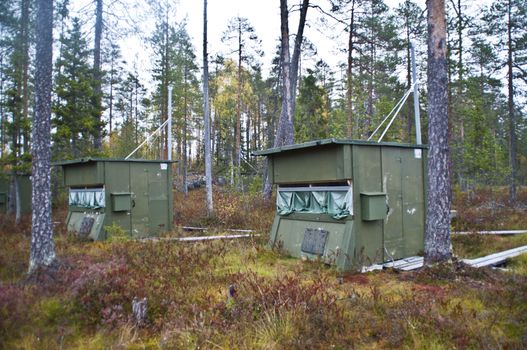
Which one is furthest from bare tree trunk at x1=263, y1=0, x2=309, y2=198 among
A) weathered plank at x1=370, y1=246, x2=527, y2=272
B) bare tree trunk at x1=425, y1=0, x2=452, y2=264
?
bare tree trunk at x1=425, y1=0, x2=452, y2=264

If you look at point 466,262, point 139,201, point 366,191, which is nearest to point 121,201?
point 139,201

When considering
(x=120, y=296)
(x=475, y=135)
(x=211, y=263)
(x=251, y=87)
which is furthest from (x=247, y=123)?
(x=120, y=296)

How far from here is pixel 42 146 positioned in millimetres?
6133

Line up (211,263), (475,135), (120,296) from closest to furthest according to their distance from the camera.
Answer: (120,296), (211,263), (475,135)

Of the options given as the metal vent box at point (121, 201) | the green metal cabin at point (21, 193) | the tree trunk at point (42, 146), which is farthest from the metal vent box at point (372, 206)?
the green metal cabin at point (21, 193)

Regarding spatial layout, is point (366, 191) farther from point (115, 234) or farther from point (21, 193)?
point (21, 193)

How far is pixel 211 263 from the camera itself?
742 centimetres

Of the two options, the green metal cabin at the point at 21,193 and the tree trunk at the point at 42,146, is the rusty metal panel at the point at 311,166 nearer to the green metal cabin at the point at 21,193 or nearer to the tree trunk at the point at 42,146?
the tree trunk at the point at 42,146

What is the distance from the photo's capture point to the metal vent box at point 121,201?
35.1ft

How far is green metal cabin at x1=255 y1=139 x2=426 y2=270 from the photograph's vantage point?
7039 mm

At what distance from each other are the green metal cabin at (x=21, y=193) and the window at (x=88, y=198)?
6938mm

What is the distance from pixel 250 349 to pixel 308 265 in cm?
344

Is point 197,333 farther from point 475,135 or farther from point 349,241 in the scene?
point 475,135

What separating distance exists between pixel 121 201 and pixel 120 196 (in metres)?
0.15
